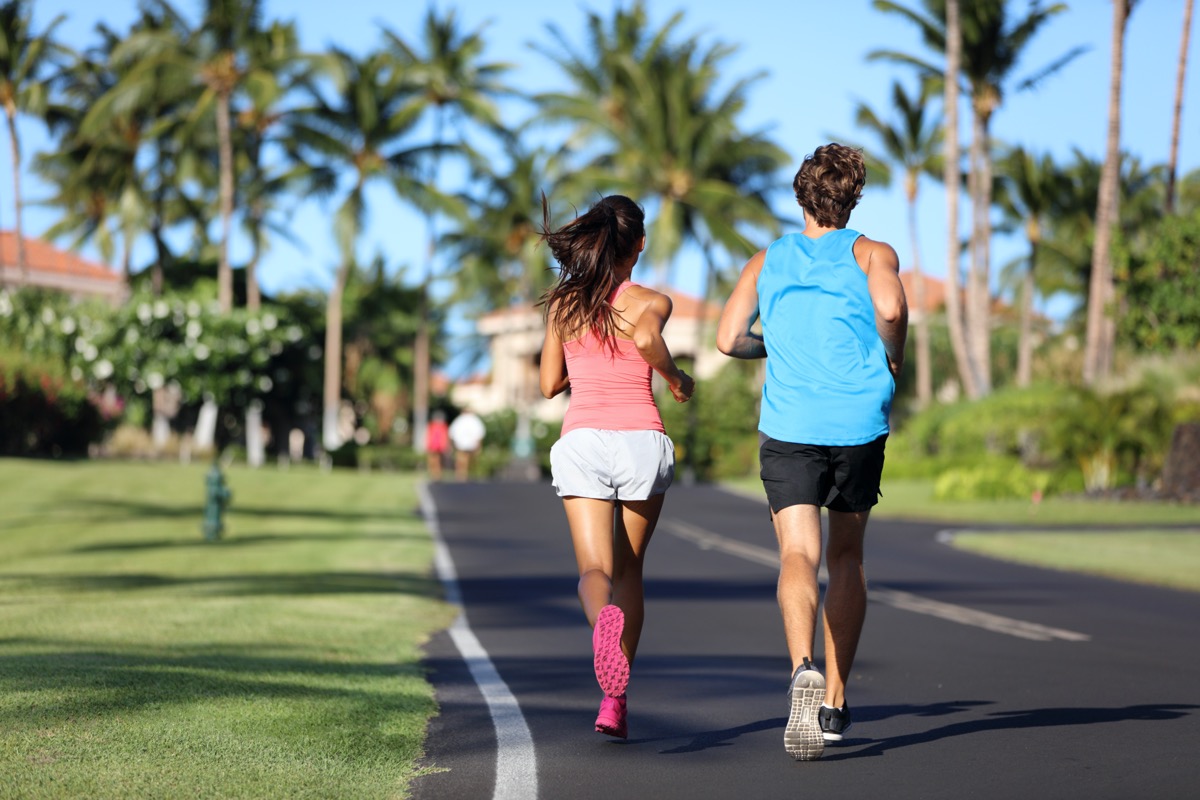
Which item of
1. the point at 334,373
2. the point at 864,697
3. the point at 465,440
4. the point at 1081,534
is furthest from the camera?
the point at 334,373

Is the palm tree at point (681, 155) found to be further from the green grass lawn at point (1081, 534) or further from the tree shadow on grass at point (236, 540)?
the tree shadow on grass at point (236, 540)

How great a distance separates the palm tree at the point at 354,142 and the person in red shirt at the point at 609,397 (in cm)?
4962

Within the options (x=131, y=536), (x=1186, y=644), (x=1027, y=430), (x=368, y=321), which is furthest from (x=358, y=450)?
(x=1186, y=644)

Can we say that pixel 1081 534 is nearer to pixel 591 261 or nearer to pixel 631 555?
pixel 631 555

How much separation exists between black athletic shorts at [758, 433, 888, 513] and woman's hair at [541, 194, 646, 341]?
816 millimetres

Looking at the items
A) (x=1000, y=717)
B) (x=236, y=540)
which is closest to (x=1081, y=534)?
(x=236, y=540)

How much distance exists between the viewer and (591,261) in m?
6.13

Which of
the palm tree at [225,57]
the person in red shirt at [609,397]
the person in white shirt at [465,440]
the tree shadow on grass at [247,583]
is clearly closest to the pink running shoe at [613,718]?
the person in red shirt at [609,397]

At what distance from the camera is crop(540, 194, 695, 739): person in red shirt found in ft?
19.8

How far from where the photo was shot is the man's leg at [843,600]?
5895mm

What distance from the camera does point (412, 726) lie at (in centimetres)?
640

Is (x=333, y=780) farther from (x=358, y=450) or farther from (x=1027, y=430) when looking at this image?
(x=358, y=450)

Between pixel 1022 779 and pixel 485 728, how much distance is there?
84.9 inches

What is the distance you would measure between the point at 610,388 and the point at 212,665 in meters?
2.89
